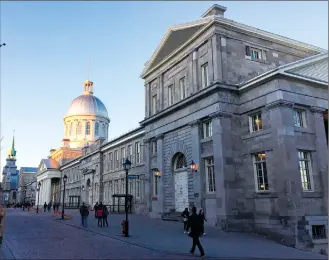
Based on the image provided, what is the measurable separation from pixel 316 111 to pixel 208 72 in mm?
7920

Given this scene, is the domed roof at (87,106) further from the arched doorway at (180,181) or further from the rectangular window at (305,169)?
the rectangular window at (305,169)

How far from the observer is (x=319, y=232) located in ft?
64.5

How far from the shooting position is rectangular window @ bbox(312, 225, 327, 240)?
19.3 metres

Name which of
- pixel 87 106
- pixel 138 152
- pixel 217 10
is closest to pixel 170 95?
pixel 217 10

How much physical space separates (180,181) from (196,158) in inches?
130

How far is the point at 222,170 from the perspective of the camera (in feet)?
71.8

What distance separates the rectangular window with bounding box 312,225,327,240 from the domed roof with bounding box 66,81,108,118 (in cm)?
6655

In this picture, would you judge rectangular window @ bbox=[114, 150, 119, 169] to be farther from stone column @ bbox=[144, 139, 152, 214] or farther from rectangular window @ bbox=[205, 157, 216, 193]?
rectangular window @ bbox=[205, 157, 216, 193]

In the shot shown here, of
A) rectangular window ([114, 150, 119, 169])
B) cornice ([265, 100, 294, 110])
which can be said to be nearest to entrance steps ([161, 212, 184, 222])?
cornice ([265, 100, 294, 110])

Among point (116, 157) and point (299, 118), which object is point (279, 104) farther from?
point (116, 157)

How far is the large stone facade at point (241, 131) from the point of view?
19.9 metres

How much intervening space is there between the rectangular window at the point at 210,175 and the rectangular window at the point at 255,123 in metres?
3.60

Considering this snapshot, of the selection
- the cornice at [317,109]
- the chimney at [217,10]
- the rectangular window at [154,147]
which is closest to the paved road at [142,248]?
the cornice at [317,109]

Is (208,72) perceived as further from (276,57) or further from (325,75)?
(325,75)
